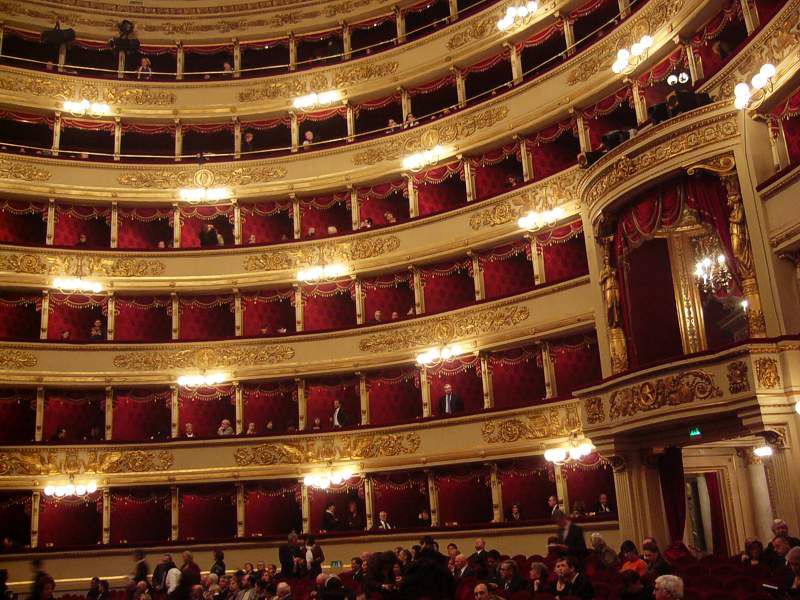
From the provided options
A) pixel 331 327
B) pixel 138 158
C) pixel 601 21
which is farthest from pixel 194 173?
pixel 601 21

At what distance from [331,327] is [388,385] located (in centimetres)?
239

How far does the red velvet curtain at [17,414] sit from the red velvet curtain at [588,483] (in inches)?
517

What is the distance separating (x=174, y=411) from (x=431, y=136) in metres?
9.68

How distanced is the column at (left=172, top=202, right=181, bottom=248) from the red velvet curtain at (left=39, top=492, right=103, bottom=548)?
6985mm

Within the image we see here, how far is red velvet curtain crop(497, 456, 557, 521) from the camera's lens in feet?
58.6

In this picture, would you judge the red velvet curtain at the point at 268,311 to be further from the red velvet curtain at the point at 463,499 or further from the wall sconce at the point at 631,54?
the wall sconce at the point at 631,54

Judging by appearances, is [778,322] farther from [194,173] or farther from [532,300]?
[194,173]

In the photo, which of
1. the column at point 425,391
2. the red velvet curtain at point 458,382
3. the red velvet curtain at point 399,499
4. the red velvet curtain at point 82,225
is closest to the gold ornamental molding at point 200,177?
the red velvet curtain at point 82,225

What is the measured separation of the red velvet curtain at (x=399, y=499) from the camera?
1959 centimetres

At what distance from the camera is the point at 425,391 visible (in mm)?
19609

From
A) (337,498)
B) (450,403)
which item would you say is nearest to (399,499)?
(337,498)

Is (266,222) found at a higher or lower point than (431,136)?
lower

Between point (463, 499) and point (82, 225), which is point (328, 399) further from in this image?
point (82, 225)

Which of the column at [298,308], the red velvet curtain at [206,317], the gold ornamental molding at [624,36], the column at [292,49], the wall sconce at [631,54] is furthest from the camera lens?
the column at [292,49]
